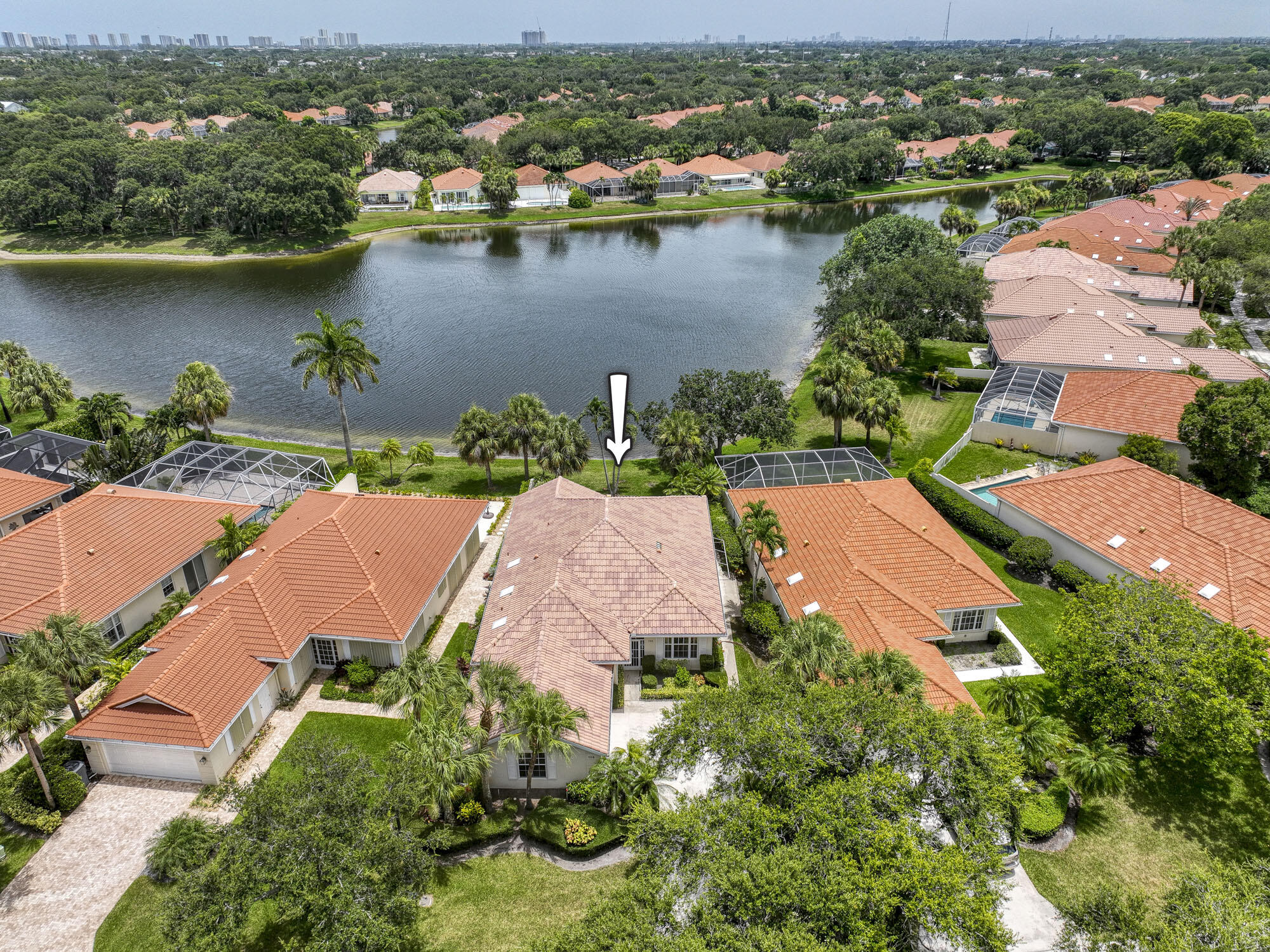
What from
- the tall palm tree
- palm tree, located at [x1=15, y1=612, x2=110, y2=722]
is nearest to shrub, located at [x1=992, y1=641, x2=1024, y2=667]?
the tall palm tree

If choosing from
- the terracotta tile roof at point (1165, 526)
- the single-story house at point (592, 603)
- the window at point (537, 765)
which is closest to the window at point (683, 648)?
the single-story house at point (592, 603)

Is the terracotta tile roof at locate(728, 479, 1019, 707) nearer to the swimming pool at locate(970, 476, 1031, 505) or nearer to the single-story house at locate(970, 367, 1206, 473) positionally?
the swimming pool at locate(970, 476, 1031, 505)

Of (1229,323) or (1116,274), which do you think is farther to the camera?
(1116,274)

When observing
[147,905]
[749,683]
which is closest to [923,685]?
[749,683]

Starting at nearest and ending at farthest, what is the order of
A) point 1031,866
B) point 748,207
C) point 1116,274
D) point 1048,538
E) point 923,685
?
1. point 1031,866
2. point 923,685
3. point 1048,538
4. point 1116,274
5. point 748,207

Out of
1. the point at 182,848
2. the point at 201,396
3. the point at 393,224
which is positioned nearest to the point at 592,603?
the point at 182,848

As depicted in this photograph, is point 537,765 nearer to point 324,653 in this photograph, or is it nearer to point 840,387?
point 324,653

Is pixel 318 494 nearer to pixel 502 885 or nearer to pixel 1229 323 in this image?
pixel 502 885
